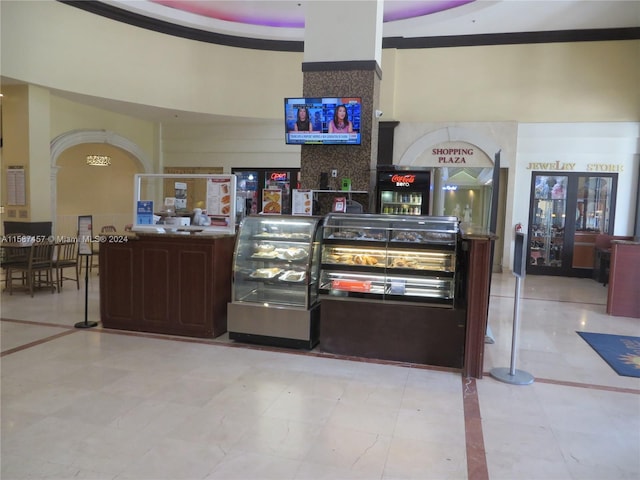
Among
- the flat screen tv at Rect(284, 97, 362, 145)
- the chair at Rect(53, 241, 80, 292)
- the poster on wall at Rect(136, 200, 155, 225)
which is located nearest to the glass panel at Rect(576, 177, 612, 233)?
the flat screen tv at Rect(284, 97, 362, 145)

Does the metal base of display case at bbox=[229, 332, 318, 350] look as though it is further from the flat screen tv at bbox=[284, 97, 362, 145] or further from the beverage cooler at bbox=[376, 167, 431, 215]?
the beverage cooler at bbox=[376, 167, 431, 215]

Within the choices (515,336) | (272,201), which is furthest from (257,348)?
(515,336)

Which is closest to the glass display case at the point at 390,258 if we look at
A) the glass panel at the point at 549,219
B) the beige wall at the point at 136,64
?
the beige wall at the point at 136,64

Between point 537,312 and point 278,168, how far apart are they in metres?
7.53

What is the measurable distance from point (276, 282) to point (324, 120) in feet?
8.31

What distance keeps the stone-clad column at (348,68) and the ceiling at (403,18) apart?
12.7 feet

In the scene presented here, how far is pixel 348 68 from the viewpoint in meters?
6.30

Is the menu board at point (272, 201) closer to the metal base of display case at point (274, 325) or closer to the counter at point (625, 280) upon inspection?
the metal base of display case at point (274, 325)

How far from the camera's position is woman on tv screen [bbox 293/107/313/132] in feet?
21.0

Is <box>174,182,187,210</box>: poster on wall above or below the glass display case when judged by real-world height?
above

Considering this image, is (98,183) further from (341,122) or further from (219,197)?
(341,122)

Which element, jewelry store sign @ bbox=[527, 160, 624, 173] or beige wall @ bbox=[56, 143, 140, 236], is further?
beige wall @ bbox=[56, 143, 140, 236]

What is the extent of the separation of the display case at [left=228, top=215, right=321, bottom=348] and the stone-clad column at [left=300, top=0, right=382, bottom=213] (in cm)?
159

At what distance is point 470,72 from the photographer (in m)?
10.8
